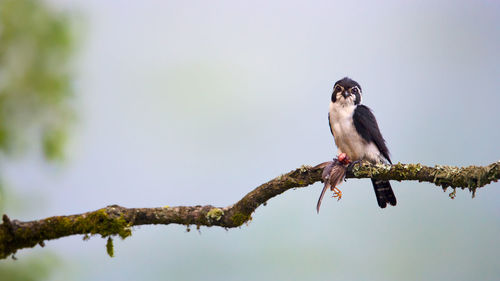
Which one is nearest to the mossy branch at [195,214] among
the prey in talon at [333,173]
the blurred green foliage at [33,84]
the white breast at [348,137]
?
the prey in talon at [333,173]

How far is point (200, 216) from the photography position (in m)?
3.63

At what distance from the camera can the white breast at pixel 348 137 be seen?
5.14m

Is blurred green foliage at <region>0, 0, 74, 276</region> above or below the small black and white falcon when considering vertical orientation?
above

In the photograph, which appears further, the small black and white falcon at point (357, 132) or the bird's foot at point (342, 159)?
the small black and white falcon at point (357, 132)

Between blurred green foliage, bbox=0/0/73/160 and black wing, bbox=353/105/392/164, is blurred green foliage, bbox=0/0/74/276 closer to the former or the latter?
blurred green foliage, bbox=0/0/73/160

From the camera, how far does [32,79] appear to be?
7.25 meters

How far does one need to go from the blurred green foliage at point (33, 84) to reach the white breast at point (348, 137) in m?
3.69

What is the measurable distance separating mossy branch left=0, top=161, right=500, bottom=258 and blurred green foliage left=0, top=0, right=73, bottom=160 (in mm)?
3842

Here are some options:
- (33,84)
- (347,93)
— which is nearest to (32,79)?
(33,84)

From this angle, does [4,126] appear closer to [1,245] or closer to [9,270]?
[9,270]

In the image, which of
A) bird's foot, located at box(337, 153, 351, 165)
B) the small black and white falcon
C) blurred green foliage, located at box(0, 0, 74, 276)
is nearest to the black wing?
the small black and white falcon

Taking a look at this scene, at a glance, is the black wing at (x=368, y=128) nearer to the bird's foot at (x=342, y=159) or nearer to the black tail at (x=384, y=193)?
the black tail at (x=384, y=193)

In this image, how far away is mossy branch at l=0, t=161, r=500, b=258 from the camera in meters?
3.35

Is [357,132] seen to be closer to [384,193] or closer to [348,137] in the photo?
[348,137]
